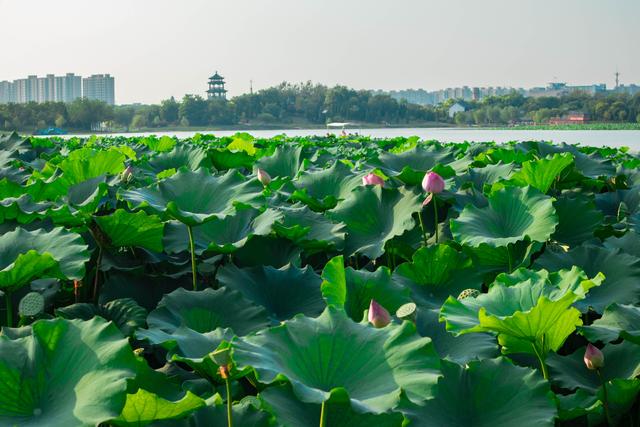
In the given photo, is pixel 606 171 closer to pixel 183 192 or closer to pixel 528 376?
pixel 183 192

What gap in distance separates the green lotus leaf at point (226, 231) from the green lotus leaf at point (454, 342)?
41 cm

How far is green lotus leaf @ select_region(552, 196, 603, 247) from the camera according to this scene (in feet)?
5.26

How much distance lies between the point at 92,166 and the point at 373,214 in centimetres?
85

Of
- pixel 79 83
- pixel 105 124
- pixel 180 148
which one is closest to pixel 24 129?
pixel 105 124

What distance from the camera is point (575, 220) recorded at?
1.63 metres

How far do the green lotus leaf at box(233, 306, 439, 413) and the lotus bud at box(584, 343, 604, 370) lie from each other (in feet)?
1.00

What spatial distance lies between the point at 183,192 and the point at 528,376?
0.97 metres

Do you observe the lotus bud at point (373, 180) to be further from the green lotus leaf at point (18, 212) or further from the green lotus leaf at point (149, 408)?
the green lotus leaf at point (149, 408)

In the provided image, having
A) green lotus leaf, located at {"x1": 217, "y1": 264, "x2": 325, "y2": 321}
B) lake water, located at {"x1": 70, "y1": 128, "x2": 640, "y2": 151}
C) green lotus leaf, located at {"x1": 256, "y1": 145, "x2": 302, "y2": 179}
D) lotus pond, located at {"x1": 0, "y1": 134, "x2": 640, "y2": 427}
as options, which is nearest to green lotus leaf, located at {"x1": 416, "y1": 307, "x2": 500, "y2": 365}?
lotus pond, located at {"x1": 0, "y1": 134, "x2": 640, "y2": 427}

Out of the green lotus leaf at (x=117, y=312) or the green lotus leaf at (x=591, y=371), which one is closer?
the green lotus leaf at (x=591, y=371)

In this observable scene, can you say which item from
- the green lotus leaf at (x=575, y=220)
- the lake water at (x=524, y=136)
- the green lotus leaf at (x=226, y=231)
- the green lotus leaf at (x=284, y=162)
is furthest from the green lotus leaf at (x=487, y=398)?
the lake water at (x=524, y=136)

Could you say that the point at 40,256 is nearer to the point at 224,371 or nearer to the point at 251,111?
the point at 224,371

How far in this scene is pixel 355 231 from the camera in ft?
5.35

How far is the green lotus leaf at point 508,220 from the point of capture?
4.57 ft
